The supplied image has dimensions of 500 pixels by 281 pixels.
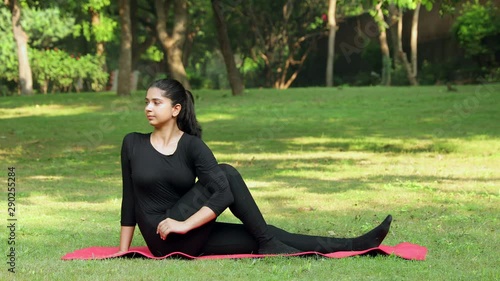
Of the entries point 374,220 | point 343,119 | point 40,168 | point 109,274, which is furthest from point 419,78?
point 109,274

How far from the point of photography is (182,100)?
689 cm

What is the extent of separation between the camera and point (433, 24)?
1544 inches

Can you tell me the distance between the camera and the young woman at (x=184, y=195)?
667cm

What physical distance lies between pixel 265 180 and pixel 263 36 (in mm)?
36070

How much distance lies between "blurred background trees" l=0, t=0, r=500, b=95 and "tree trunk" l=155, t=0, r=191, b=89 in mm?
30

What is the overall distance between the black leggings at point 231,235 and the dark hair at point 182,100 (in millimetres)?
418

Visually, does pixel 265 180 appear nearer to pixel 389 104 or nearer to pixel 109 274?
pixel 109 274

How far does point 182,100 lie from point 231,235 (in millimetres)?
977

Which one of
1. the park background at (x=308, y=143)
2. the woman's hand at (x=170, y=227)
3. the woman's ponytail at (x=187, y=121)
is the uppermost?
the woman's ponytail at (x=187, y=121)

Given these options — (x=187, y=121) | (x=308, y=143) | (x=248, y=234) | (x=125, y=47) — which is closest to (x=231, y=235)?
(x=248, y=234)

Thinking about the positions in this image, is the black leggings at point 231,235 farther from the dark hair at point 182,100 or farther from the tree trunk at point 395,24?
the tree trunk at point 395,24

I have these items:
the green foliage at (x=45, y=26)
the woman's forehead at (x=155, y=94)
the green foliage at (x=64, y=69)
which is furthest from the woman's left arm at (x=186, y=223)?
the green foliage at (x=45, y=26)

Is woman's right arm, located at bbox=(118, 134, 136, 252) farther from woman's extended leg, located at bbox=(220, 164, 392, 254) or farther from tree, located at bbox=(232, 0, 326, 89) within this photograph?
tree, located at bbox=(232, 0, 326, 89)

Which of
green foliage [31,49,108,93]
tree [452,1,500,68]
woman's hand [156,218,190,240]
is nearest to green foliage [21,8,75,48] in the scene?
Result: green foliage [31,49,108,93]
